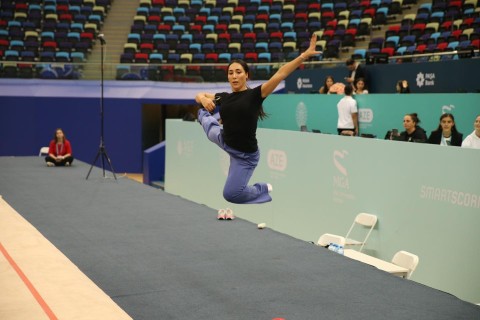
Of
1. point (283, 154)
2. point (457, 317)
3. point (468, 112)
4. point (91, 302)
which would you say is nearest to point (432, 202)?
point (468, 112)

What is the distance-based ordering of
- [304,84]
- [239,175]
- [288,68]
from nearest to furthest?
1. [288,68]
2. [239,175]
3. [304,84]

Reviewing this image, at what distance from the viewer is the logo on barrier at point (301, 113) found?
11.3m

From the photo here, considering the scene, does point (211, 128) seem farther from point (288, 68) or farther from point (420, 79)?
point (420, 79)

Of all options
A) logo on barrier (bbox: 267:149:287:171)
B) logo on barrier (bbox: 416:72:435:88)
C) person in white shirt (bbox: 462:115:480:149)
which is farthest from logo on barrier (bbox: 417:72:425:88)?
person in white shirt (bbox: 462:115:480:149)

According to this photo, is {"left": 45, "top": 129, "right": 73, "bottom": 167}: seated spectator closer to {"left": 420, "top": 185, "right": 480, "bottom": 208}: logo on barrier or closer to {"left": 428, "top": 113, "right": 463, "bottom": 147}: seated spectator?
{"left": 428, "top": 113, "right": 463, "bottom": 147}: seated spectator

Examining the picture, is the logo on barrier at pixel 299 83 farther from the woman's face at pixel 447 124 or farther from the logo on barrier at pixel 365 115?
the woman's face at pixel 447 124

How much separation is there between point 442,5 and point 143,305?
52.2ft

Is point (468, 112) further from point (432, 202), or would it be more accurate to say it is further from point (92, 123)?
point (92, 123)

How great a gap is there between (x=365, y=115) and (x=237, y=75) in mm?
5206

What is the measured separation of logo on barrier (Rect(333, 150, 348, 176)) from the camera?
7.96 m

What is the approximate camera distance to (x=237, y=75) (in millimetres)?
4836

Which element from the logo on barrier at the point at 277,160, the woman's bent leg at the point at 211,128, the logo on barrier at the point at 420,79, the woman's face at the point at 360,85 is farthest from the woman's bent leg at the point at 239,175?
the logo on barrier at the point at 420,79

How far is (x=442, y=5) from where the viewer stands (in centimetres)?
1781

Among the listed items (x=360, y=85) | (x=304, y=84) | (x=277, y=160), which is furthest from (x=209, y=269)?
(x=304, y=84)
